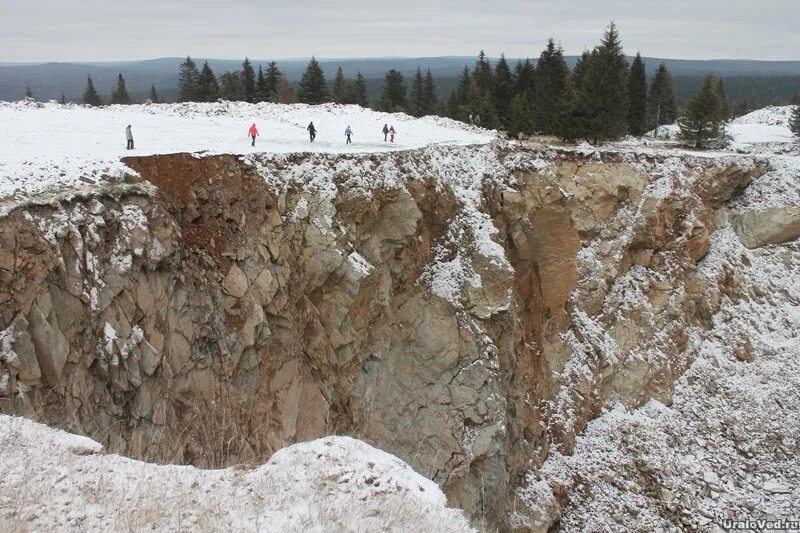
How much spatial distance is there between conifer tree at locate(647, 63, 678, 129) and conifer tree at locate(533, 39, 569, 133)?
1400 cm

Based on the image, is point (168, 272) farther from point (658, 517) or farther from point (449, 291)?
point (658, 517)

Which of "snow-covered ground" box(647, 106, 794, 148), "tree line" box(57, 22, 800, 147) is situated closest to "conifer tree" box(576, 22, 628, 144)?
"tree line" box(57, 22, 800, 147)

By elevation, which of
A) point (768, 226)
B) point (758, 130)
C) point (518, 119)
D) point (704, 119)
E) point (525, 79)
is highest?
point (525, 79)

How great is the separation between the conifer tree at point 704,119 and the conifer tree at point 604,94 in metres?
4.90

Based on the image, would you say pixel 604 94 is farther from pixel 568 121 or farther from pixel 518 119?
pixel 518 119

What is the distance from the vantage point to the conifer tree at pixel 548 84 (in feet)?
128

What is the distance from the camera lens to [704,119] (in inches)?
1366

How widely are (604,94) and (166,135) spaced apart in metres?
23.4

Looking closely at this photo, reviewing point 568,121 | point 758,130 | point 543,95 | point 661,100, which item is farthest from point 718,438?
point 661,100

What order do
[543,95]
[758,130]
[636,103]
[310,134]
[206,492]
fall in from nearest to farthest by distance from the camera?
[206,492], [310,134], [543,95], [636,103], [758,130]

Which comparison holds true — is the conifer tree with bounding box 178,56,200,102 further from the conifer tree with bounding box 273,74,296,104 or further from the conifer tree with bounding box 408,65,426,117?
the conifer tree with bounding box 408,65,426,117

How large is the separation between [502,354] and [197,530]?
45.2 ft

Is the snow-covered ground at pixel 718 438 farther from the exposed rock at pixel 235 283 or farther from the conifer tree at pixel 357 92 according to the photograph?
the conifer tree at pixel 357 92

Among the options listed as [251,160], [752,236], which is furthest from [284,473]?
[752,236]
